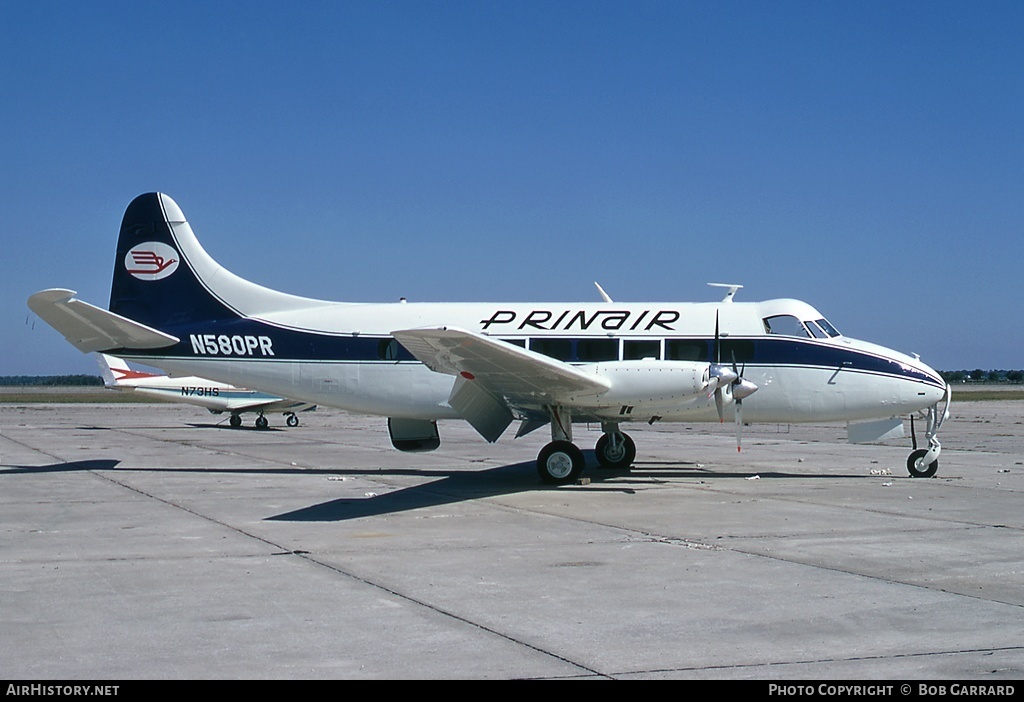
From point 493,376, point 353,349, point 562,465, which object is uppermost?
point 353,349

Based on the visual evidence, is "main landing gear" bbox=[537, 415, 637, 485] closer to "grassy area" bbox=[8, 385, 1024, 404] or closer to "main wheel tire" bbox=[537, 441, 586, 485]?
"main wheel tire" bbox=[537, 441, 586, 485]

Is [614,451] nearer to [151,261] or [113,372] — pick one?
[151,261]

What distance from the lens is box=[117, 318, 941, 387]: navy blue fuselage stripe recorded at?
17734mm

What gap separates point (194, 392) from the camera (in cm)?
4191

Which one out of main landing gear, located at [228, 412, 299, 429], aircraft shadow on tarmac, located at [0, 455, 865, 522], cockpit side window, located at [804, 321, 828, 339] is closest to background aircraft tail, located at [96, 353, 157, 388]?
main landing gear, located at [228, 412, 299, 429]

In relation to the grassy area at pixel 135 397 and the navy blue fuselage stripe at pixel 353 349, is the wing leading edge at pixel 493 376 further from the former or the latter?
the grassy area at pixel 135 397

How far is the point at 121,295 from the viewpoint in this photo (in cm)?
1998

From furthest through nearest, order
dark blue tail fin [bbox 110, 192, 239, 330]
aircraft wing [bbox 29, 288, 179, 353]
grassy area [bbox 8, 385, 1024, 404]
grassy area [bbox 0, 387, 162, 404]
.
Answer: grassy area [bbox 0, 387, 162, 404]
grassy area [bbox 8, 385, 1024, 404]
dark blue tail fin [bbox 110, 192, 239, 330]
aircraft wing [bbox 29, 288, 179, 353]

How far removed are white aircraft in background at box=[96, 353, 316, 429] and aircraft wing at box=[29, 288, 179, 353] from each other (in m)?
21.8

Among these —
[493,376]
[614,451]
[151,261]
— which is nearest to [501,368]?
[493,376]

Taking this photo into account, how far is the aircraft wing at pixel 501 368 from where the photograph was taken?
13.8 metres

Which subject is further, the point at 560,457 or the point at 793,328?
the point at 793,328

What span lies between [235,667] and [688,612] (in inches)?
134

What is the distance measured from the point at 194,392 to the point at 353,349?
1002 inches
